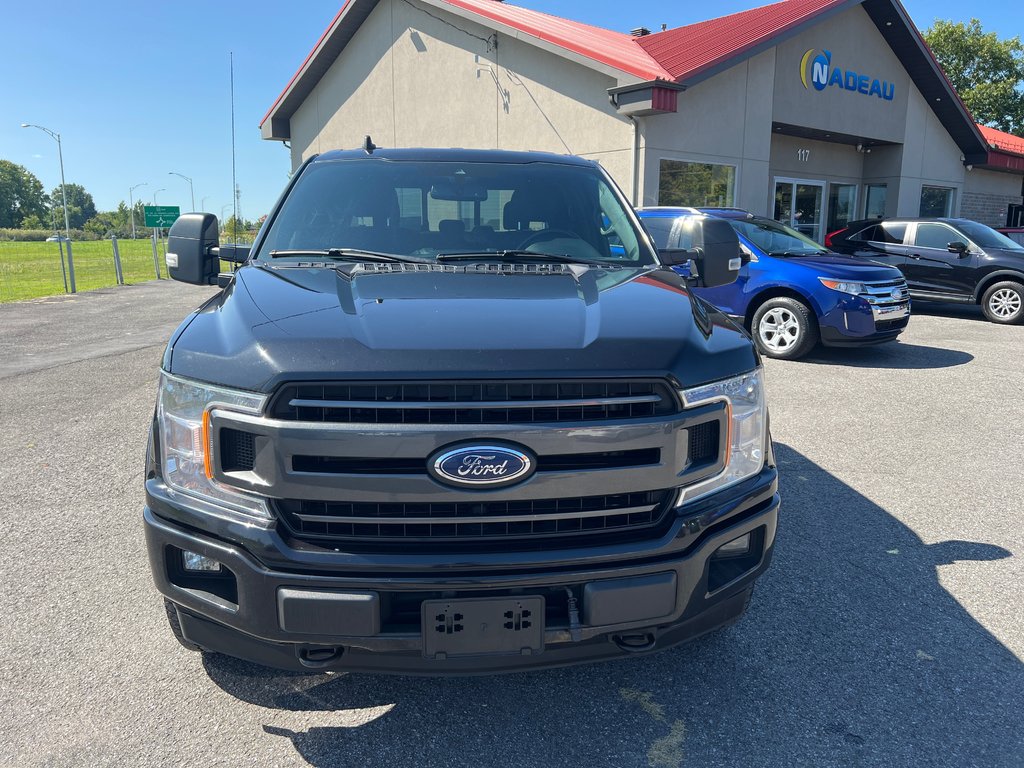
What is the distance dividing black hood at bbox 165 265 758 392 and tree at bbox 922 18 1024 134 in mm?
45145

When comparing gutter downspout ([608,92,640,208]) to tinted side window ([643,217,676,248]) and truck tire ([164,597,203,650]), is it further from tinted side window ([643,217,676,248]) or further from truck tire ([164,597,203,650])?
truck tire ([164,597,203,650])

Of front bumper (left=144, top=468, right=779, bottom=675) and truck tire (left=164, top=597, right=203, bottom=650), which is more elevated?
front bumper (left=144, top=468, right=779, bottom=675)

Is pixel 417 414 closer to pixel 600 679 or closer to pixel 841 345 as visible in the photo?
pixel 600 679

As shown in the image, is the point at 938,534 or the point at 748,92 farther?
the point at 748,92

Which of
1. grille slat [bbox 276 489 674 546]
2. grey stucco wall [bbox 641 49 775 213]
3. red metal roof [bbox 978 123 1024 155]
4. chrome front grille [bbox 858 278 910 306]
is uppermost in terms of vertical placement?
red metal roof [bbox 978 123 1024 155]

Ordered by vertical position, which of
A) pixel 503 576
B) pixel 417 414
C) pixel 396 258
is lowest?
pixel 503 576

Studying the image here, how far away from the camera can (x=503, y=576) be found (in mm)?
2035

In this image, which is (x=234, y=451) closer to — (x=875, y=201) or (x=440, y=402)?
(x=440, y=402)

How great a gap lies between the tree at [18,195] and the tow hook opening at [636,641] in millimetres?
142381

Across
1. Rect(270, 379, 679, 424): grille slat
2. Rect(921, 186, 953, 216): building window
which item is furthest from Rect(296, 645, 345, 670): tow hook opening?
Rect(921, 186, 953, 216): building window

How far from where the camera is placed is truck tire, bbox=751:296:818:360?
8.84m

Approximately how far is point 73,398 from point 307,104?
1814 cm

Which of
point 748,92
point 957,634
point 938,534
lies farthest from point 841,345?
point 748,92

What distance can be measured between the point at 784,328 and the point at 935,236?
5.62 m
